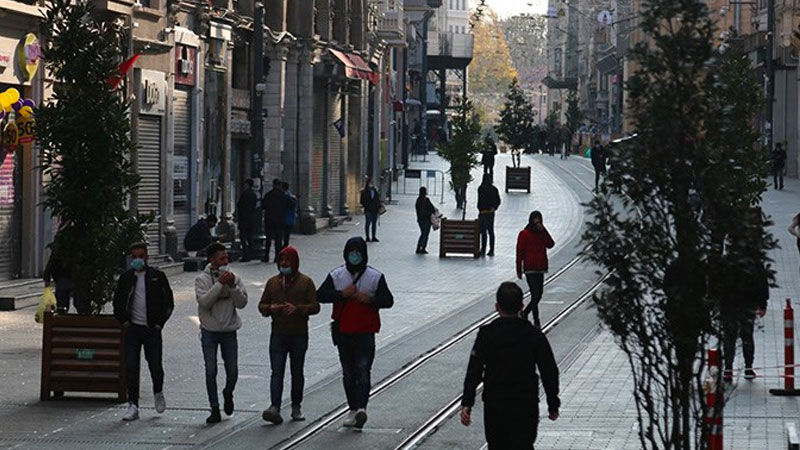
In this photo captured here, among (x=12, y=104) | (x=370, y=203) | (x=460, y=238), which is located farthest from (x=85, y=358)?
(x=370, y=203)

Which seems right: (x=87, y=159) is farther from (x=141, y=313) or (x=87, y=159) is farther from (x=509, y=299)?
(x=509, y=299)

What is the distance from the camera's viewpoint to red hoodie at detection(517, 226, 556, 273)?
25.5 m

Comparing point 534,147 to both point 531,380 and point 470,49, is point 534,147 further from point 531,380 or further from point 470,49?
point 531,380

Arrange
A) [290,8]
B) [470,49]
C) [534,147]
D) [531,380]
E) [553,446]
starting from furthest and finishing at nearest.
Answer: [470,49], [534,147], [290,8], [553,446], [531,380]

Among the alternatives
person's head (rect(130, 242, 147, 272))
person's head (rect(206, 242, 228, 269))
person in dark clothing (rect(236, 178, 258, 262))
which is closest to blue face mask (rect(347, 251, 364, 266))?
person's head (rect(206, 242, 228, 269))

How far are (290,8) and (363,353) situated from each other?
34239mm

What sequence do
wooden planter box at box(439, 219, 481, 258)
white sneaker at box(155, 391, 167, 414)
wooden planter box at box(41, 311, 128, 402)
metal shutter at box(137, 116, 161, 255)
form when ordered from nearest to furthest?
1. white sneaker at box(155, 391, 167, 414)
2. wooden planter box at box(41, 311, 128, 402)
3. metal shutter at box(137, 116, 161, 255)
4. wooden planter box at box(439, 219, 481, 258)

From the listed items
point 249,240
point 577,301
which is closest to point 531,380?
point 577,301

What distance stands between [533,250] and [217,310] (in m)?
9.46

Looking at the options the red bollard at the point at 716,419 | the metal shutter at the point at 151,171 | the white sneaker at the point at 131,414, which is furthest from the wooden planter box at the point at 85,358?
the metal shutter at the point at 151,171

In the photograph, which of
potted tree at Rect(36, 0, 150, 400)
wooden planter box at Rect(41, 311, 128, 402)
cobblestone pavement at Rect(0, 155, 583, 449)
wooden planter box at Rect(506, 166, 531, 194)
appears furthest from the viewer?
wooden planter box at Rect(506, 166, 531, 194)

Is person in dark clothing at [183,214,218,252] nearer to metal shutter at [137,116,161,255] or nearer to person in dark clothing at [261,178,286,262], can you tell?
metal shutter at [137,116,161,255]

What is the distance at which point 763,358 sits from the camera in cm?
2184

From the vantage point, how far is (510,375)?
11.7 meters
